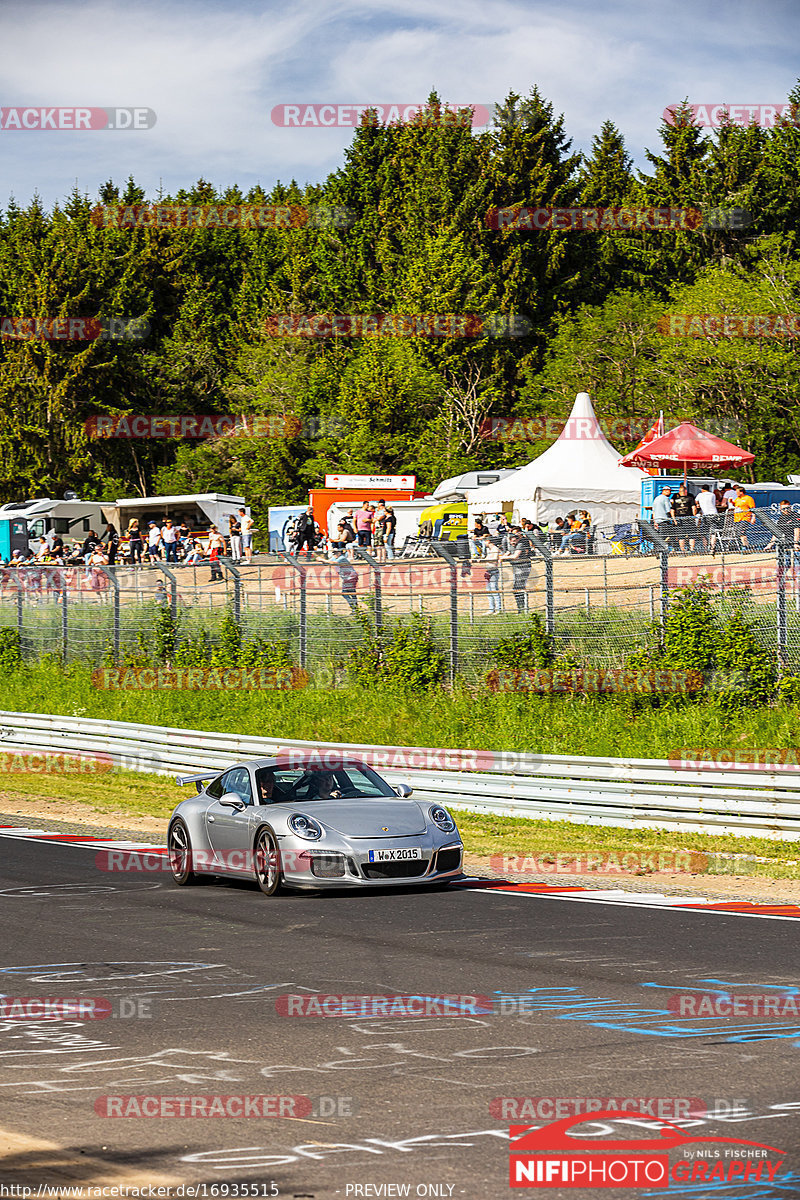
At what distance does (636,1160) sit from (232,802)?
8582 millimetres

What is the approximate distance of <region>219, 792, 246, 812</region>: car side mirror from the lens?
13.6 meters

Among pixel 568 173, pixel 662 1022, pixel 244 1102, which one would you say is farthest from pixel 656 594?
pixel 568 173

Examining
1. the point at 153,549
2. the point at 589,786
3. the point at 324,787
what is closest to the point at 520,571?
the point at 589,786

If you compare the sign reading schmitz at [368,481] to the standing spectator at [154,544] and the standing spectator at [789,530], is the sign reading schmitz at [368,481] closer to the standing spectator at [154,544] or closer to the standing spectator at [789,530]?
the standing spectator at [154,544]

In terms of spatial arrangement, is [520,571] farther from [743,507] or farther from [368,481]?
[368,481]

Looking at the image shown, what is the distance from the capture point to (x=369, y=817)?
1298 centimetres

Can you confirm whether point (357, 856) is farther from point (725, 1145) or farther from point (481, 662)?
point (481, 662)

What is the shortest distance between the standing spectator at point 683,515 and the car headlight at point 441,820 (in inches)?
323

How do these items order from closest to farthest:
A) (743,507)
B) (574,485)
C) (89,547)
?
(743,507)
(574,485)
(89,547)

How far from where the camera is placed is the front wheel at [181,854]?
47.0ft

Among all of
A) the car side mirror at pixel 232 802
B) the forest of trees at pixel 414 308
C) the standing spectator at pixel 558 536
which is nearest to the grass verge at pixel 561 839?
the car side mirror at pixel 232 802

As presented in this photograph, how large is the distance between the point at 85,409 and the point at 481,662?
55456 mm

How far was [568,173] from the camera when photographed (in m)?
69.8

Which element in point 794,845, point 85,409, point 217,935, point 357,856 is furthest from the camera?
point 85,409
